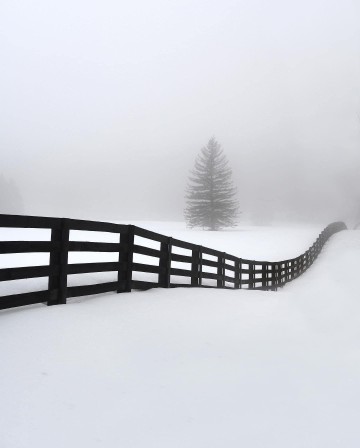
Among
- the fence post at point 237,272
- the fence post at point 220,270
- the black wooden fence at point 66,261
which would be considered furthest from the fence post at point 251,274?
the black wooden fence at point 66,261

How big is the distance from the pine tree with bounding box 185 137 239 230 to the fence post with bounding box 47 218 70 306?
40600mm

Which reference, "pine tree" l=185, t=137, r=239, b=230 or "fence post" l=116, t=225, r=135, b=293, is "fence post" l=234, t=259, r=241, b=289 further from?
"pine tree" l=185, t=137, r=239, b=230

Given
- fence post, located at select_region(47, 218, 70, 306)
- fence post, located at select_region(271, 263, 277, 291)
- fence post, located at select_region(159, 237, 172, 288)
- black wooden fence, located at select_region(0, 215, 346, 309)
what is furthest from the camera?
fence post, located at select_region(271, 263, 277, 291)

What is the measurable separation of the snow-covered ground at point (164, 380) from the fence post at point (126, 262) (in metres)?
0.31

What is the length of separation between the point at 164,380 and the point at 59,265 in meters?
2.38

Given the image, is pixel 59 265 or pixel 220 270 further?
pixel 220 270

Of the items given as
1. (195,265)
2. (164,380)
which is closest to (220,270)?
(195,265)

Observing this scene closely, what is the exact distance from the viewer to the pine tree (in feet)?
150

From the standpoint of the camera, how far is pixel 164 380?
131 inches

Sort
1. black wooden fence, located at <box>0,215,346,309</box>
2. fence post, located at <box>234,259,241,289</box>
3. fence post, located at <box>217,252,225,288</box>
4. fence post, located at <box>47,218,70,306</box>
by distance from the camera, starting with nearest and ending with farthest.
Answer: black wooden fence, located at <box>0,215,346,309</box>, fence post, located at <box>47,218,70,306</box>, fence post, located at <box>217,252,225,288</box>, fence post, located at <box>234,259,241,289</box>

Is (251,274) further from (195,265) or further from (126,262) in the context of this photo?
(126,262)

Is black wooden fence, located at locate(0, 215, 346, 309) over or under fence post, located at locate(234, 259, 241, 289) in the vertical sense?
over

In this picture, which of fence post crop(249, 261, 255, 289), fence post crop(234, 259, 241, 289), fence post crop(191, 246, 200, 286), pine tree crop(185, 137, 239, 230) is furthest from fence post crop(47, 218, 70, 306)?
pine tree crop(185, 137, 239, 230)

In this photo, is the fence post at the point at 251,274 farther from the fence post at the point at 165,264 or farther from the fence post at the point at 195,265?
the fence post at the point at 165,264
